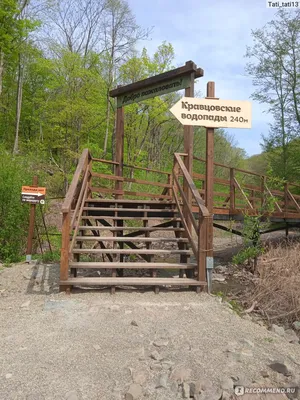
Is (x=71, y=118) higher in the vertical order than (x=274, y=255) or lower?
higher

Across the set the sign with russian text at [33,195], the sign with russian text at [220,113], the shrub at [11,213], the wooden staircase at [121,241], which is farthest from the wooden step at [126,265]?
the shrub at [11,213]

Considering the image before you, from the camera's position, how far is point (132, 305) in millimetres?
4391

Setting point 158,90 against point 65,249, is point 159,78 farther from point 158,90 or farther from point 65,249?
point 65,249

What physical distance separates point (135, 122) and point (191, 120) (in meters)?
18.1

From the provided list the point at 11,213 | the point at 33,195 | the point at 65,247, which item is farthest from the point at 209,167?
the point at 11,213

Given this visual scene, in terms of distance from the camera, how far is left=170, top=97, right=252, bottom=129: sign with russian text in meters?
5.42

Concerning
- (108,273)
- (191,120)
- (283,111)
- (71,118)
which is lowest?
(108,273)

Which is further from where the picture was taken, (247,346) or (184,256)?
(184,256)

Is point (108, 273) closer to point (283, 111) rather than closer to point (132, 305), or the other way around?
point (132, 305)

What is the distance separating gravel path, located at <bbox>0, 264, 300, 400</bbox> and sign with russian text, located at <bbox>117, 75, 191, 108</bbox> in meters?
4.34

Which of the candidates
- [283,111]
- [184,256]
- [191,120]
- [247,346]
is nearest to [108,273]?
[184,256]

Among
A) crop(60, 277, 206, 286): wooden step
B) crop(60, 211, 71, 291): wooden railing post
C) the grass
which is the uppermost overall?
crop(60, 211, 71, 291): wooden railing post

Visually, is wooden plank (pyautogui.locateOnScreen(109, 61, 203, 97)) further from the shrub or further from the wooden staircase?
the shrub

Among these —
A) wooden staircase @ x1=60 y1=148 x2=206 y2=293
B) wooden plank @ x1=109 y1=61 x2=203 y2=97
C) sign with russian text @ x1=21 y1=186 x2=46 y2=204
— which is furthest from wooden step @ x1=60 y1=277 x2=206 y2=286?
wooden plank @ x1=109 y1=61 x2=203 y2=97
